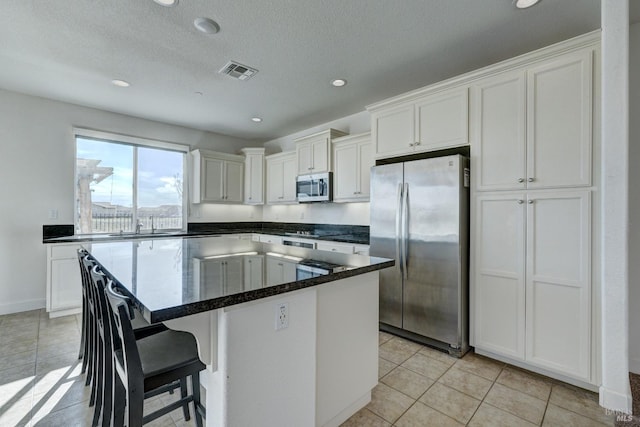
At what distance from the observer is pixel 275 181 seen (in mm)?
5273

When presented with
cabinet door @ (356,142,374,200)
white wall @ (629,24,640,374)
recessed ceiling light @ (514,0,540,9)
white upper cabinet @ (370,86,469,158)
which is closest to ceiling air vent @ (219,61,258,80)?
white upper cabinet @ (370,86,469,158)

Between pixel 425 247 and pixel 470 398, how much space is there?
1214mm

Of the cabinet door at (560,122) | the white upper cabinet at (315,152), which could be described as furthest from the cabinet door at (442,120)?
the white upper cabinet at (315,152)

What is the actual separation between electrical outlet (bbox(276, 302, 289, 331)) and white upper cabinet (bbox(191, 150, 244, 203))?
163 inches

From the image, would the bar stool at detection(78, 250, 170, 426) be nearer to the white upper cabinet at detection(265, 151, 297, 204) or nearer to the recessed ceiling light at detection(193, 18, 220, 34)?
the recessed ceiling light at detection(193, 18, 220, 34)

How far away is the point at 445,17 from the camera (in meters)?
2.10

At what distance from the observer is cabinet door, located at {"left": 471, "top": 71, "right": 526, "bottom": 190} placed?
235 centimetres

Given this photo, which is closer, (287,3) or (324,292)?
(324,292)

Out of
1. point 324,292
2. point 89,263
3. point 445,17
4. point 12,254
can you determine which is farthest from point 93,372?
point 445,17

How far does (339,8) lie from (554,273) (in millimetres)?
2539

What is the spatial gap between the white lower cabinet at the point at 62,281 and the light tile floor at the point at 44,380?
28cm

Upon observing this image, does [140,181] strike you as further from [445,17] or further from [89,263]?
[445,17]

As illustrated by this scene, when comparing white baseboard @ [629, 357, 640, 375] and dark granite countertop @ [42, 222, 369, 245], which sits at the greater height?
dark granite countertop @ [42, 222, 369, 245]

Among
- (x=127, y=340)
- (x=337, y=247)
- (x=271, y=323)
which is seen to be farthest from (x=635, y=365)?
(x=127, y=340)
